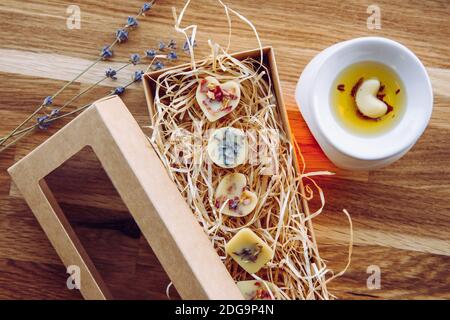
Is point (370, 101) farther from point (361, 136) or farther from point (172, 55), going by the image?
point (172, 55)

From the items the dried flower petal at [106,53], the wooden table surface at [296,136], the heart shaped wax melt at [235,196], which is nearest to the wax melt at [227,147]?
the heart shaped wax melt at [235,196]

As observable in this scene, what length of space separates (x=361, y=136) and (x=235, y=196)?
0.24 metres

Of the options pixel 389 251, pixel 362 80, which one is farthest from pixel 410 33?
pixel 389 251

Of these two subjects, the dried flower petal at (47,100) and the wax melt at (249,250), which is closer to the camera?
the wax melt at (249,250)

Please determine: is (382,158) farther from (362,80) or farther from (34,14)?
(34,14)

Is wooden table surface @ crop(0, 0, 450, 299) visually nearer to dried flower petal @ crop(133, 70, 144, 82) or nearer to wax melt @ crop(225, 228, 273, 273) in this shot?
dried flower petal @ crop(133, 70, 144, 82)

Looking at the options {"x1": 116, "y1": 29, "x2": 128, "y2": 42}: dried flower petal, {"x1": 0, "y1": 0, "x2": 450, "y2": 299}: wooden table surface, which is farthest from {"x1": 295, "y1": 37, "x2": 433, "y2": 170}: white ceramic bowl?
{"x1": 116, "y1": 29, "x2": 128, "y2": 42}: dried flower petal

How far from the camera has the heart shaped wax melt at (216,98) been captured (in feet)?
2.87

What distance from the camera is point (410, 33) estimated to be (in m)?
0.97

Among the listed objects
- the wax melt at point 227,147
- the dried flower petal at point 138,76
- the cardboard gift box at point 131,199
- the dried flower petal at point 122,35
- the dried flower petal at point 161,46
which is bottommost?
the cardboard gift box at point 131,199

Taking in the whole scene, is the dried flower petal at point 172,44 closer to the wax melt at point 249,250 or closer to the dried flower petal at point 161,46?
the dried flower petal at point 161,46

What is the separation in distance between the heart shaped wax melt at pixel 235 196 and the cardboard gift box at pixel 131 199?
77 mm

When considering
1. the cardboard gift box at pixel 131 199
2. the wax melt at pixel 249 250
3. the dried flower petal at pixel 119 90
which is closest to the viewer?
the cardboard gift box at pixel 131 199

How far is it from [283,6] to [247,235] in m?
0.44
